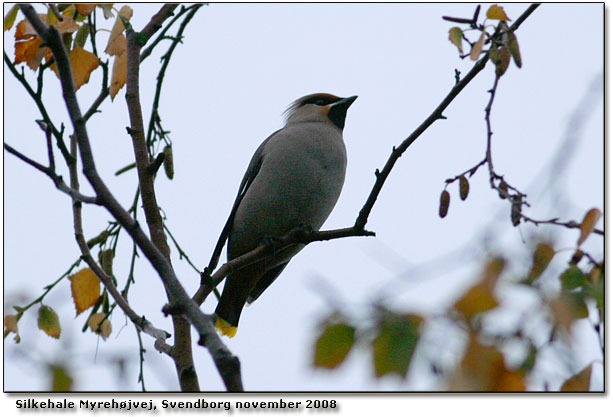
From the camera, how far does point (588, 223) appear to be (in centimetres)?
252

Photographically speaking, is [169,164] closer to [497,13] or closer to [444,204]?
[444,204]

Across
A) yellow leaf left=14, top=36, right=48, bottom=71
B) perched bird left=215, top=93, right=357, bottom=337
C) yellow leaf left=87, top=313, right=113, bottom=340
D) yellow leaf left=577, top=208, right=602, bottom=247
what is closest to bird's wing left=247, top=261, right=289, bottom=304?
perched bird left=215, top=93, right=357, bottom=337

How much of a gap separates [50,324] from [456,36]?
243 cm

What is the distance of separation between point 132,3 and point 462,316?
3077 mm

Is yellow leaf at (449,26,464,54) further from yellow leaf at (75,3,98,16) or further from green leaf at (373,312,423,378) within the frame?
yellow leaf at (75,3,98,16)

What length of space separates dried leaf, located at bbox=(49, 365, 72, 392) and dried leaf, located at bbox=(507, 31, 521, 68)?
2124 mm

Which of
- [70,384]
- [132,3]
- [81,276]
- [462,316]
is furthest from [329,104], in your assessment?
[462,316]

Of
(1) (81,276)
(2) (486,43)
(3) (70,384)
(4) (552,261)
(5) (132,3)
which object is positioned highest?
(5) (132,3)

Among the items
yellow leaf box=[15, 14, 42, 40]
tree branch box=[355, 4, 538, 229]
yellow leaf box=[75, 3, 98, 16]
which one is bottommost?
tree branch box=[355, 4, 538, 229]

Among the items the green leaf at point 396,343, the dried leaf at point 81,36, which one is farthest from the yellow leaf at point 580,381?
the dried leaf at point 81,36

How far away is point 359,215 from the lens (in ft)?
12.7

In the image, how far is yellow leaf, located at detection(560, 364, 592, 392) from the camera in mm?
2318

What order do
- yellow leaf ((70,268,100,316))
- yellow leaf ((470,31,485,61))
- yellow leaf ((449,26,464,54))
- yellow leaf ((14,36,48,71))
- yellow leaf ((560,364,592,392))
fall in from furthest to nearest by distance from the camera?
yellow leaf ((70,268,100,316))
yellow leaf ((14,36,48,71))
yellow leaf ((449,26,464,54))
yellow leaf ((470,31,485,61))
yellow leaf ((560,364,592,392))

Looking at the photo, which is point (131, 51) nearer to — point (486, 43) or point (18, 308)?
point (18, 308)
